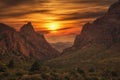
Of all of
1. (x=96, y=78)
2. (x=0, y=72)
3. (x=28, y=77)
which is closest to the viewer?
(x=28, y=77)

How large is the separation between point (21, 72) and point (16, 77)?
1099 cm

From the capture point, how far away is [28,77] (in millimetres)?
167375

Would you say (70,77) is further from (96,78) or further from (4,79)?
(4,79)

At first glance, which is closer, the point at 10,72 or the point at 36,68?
the point at 10,72

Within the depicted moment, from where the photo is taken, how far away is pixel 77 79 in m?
192

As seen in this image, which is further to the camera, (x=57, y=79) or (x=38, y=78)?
(x=57, y=79)

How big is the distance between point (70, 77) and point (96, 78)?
58.7 ft

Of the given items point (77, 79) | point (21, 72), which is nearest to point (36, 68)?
point (21, 72)

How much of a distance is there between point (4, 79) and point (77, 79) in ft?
158

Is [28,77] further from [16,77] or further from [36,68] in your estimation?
[36,68]

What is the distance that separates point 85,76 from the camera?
19888cm

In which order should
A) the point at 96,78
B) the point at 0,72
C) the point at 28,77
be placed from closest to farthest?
the point at 28,77
the point at 0,72
the point at 96,78

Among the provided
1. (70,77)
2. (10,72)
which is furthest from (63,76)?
(10,72)

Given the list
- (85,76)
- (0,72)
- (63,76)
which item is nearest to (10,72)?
(0,72)
